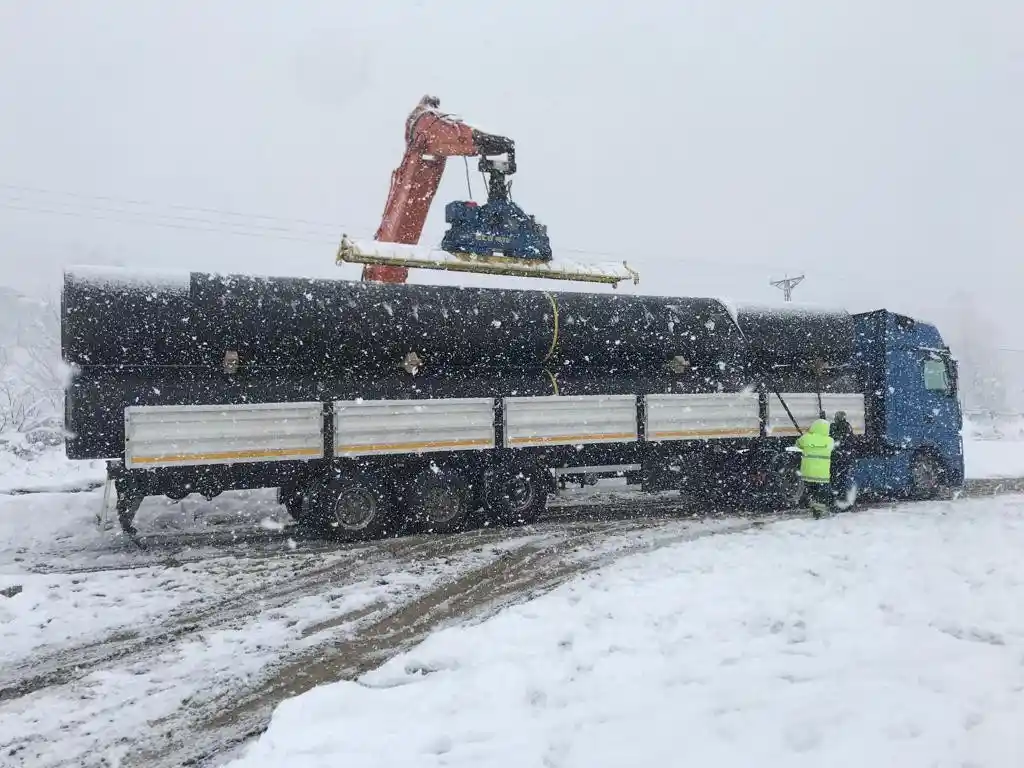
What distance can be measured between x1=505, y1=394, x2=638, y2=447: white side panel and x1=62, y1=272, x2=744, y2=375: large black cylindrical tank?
0.68 meters

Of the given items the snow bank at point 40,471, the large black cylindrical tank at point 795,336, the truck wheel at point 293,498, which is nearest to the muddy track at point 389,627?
the truck wheel at point 293,498

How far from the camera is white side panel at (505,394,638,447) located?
33.3 feet

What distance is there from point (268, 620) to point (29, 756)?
223 centimetres

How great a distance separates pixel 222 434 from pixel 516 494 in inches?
162

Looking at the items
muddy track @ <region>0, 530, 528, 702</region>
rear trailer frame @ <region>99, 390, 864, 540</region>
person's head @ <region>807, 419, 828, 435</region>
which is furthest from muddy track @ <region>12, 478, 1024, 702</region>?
person's head @ <region>807, 419, 828, 435</region>

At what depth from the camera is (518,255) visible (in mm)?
11781

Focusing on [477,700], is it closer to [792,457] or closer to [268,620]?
[268,620]

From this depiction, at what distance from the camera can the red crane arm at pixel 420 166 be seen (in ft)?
40.3

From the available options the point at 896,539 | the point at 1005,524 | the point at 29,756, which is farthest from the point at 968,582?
the point at 29,756

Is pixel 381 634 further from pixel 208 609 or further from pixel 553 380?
pixel 553 380

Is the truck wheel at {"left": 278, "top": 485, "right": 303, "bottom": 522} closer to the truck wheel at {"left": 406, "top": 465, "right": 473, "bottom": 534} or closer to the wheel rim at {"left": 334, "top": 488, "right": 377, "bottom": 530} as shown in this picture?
the wheel rim at {"left": 334, "top": 488, "right": 377, "bottom": 530}

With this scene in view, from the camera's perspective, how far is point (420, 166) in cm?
1277

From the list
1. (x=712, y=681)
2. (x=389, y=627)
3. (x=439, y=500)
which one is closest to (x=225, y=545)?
(x=439, y=500)

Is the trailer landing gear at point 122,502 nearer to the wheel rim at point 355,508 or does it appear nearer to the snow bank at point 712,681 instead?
the wheel rim at point 355,508
